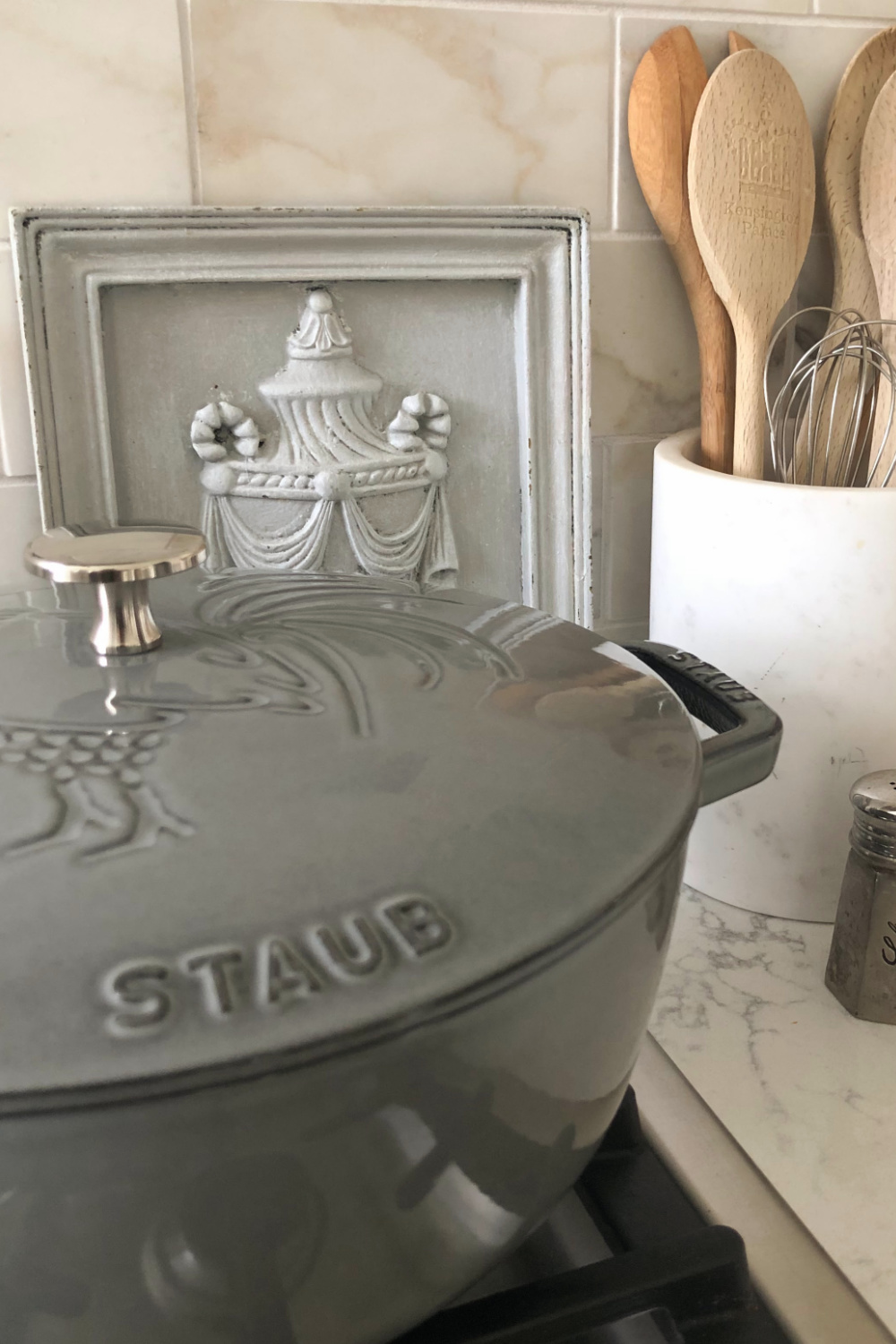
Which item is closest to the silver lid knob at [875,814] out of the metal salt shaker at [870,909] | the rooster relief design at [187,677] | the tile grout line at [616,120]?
the metal salt shaker at [870,909]

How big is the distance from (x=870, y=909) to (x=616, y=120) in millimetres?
444

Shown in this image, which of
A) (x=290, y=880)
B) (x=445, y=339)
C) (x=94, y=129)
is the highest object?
(x=94, y=129)

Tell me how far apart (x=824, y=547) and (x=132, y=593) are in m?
0.33

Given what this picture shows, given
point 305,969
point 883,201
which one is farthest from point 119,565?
point 883,201

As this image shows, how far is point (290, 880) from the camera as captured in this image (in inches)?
9.1

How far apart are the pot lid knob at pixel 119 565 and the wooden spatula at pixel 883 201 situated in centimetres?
42

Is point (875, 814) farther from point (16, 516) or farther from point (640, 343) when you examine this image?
point (16, 516)

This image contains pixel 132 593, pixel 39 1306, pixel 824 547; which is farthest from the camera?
pixel 824 547

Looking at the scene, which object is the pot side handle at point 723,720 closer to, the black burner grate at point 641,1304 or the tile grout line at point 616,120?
the black burner grate at point 641,1304

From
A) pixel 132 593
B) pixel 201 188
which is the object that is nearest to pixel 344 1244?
pixel 132 593

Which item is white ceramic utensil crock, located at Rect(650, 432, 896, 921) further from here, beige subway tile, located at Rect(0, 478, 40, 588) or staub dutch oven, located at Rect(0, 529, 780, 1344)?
beige subway tile, located at Rect(0, 478, 40, 588)

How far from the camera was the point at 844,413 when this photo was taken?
0.61 metres

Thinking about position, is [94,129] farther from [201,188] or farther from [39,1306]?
[39,1306]

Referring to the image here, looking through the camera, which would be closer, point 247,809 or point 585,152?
point 247,809
